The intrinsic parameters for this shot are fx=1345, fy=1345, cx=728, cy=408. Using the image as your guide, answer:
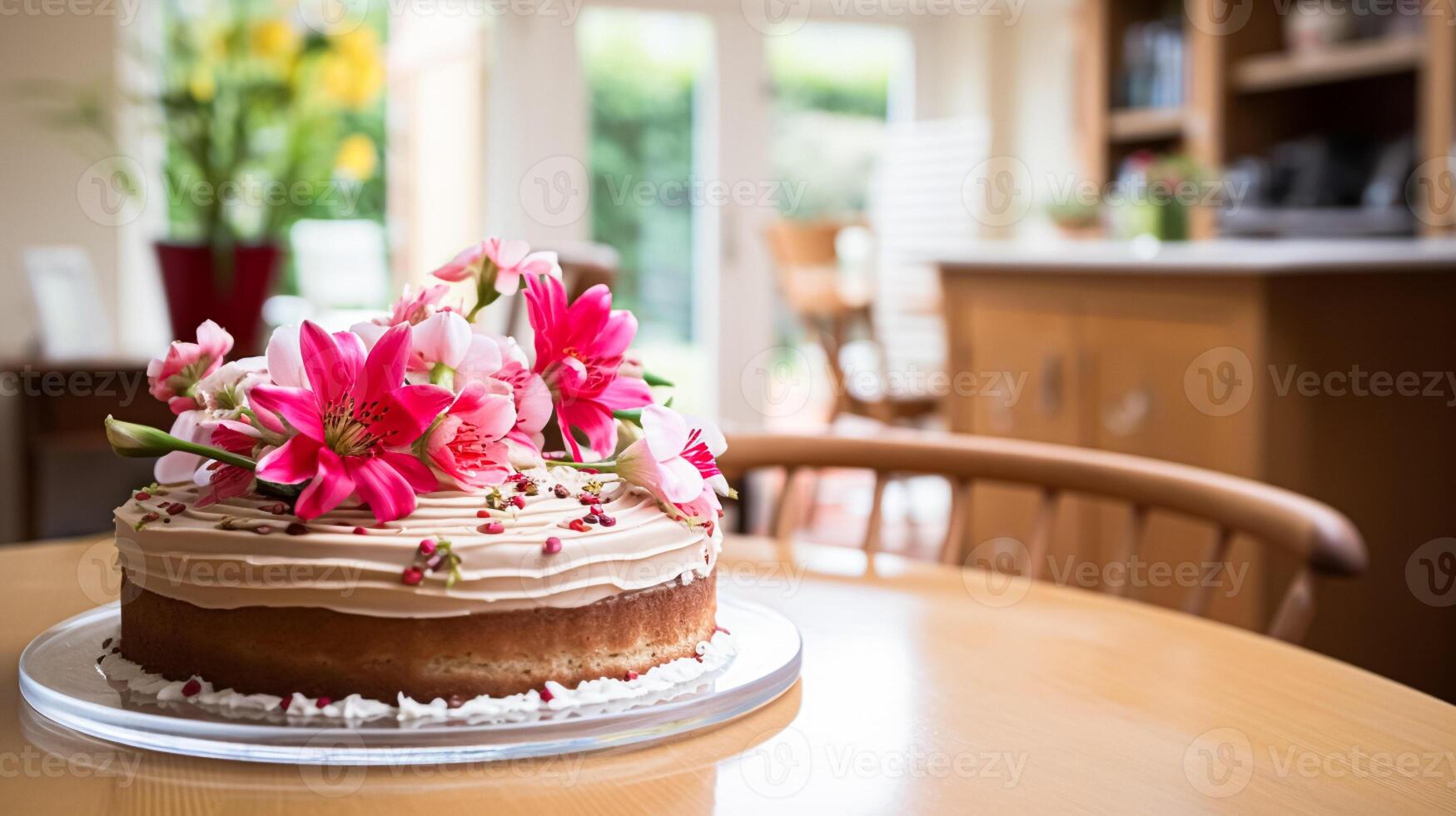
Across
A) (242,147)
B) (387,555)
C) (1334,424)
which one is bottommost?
(1334,424)

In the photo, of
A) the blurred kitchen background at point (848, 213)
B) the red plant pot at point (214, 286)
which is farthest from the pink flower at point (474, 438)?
the red plant pot at point (214, 286)

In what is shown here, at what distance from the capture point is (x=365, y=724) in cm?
55

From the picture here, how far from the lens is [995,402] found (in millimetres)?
3086

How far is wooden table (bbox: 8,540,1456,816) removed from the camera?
0.52m

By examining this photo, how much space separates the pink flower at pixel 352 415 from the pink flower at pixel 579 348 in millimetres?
104

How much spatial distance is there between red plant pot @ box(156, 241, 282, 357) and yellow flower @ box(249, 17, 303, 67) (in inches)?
18.4

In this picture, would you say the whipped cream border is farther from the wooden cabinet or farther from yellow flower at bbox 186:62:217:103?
yellow flower at bbox 186:62:217:103

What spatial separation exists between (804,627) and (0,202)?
136 inches

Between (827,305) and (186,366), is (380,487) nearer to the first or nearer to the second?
(186,366)

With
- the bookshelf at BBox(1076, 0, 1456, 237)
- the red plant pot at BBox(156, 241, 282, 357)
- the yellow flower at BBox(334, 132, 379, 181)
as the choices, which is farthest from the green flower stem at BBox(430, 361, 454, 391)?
the bookshelf at BBox(1076, 0, 1456, 237)

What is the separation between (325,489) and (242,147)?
2551 mm

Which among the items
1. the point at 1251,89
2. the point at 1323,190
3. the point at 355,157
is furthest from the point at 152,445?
the point at 1251,89

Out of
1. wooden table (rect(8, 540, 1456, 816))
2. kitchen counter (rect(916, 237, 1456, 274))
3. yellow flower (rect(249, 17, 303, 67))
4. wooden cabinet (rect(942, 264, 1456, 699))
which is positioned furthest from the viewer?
yellow flower (rect(249, 17, 303, 67))

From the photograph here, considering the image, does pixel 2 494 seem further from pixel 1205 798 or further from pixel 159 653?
pixel 1205 798
